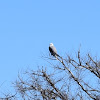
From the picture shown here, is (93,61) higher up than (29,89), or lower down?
lower down

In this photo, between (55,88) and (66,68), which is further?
(55,88)

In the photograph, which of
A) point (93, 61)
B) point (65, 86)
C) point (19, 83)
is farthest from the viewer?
point (19, 83)

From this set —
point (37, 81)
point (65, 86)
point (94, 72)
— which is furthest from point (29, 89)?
point (94, 72)

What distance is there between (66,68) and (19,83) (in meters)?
2.81

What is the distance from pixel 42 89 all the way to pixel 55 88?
951 millimetres

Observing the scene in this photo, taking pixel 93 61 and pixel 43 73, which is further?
pixel 43 73

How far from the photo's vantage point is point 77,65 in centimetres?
1470

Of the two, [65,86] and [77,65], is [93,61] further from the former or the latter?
[65,86]

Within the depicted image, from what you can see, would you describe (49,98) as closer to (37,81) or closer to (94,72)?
(37,81)

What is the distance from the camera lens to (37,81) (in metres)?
15.6

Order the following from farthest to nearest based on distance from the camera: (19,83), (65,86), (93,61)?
(19,83), (65,86), (93,61)

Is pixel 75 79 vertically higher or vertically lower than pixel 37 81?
lower

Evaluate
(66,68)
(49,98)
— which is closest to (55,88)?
(49,98)

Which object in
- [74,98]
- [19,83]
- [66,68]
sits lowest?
[74,98]
